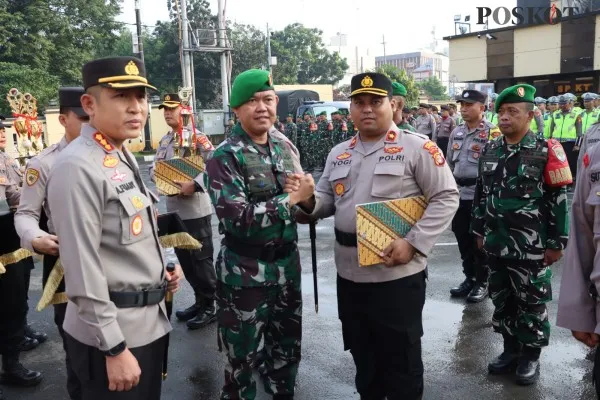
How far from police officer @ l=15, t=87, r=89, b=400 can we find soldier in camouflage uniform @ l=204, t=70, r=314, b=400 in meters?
0.84

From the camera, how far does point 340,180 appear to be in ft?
10.5

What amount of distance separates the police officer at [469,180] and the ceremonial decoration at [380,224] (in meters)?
2.57

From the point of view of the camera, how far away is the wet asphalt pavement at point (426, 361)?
3.64 meters

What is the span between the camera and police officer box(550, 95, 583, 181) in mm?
12930

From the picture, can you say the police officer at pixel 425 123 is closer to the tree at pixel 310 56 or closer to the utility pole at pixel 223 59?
the utility pole at pixel 223 59

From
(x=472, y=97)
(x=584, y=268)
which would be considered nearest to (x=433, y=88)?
(x=472, y=97)

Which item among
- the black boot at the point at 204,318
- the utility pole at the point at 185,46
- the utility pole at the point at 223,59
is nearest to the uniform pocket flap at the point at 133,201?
the black boot at the point at 204,318

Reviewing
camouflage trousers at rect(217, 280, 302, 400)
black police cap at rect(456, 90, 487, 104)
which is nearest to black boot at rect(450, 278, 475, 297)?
black police cap at rect(456, 90, 487, 104)

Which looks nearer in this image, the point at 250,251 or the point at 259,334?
the point at 250,251

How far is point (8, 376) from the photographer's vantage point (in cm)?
391

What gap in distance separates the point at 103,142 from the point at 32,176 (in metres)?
1.42

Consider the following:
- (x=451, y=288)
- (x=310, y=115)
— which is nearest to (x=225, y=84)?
(x=310, y=115)

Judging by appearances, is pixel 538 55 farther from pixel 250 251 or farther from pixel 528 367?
pixel 250 251

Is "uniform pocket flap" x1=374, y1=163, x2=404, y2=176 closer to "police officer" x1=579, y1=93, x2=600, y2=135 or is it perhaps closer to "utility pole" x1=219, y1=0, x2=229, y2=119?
"police officer" x1=579, y1=93, x2=600, y2=135
